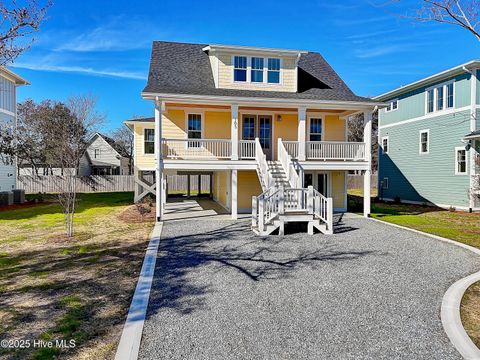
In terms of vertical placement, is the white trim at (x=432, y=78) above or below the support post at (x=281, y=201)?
above

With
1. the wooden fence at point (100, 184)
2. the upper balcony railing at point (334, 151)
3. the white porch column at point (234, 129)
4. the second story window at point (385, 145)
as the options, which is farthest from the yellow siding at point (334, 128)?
the wooden fence at point (100, 184)

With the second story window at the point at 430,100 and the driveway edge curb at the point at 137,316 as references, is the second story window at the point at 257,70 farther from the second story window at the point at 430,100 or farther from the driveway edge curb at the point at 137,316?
the second story window at the point at 430,100

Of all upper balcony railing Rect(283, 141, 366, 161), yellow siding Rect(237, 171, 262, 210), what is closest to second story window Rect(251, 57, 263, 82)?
upper balcony railing Rect(283, 141, 366, 161)

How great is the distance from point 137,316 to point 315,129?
1344 cm

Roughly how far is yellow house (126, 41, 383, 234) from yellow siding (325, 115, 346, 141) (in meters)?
0.05

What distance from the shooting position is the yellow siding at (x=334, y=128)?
16072 mm

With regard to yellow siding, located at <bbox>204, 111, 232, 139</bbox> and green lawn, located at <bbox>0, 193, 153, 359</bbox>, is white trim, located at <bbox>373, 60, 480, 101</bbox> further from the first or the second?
green lawn, located at <bbox>0, 193, 153, 359</bbox>

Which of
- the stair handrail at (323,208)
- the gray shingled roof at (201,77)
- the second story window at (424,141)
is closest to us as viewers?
the stair handrail at (323,208)

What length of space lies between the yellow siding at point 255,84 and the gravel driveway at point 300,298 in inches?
321

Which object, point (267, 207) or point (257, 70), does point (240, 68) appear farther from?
point (267, 207)

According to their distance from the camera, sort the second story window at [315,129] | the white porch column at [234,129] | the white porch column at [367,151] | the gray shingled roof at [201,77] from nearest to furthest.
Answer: the white porch column at [234,129] → the gray shingled roof at [201,77] → the white porch column at [367,151] → the second story window at [315,129]

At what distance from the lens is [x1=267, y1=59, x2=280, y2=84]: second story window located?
1516cm

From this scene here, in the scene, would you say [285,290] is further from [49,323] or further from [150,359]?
[49,323]

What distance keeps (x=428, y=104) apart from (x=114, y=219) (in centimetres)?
1900
